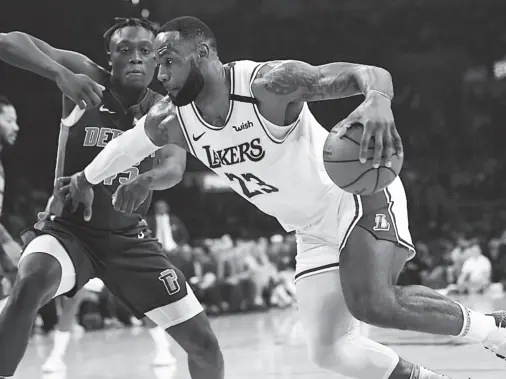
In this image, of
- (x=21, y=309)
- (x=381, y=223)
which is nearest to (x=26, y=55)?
(x=21, y=309)

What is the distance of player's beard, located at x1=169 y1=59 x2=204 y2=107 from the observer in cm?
346

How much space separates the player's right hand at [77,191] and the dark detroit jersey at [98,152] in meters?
0.24

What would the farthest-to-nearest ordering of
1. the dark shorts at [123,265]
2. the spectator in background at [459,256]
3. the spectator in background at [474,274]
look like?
the spectator in background at [459,256]
the spectator in background at [474,274]
the dark shorts at [123,265]

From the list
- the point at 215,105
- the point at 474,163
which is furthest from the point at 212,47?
the point at 474,163

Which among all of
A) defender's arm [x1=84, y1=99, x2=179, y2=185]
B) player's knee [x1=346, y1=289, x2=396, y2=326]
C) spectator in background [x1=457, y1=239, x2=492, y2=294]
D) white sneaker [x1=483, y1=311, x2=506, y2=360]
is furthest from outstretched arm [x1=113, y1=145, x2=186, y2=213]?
spectator in background [x1=457, y1=239, x2=492, y2=294]

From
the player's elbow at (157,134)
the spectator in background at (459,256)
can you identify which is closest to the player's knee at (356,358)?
→ the player's elbow at (157,134)

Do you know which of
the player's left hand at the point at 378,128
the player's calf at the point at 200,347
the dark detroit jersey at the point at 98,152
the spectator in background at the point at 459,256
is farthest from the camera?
the spectator in background at the point at 459,256

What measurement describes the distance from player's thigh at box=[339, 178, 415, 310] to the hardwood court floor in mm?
2162

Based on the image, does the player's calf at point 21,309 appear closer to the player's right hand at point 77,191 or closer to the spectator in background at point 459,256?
the player's right hand at point 77,191

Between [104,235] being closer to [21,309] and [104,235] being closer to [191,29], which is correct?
[21,309]

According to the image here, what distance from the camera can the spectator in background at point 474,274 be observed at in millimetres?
14914

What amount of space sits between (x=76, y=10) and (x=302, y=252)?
11.4m

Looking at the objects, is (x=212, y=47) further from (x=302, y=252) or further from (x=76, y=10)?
(x=76, y=10)

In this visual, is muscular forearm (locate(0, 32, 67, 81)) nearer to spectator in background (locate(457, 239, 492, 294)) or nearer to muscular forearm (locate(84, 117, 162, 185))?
muscular forearm (locate(84, 117, 162, 185))
